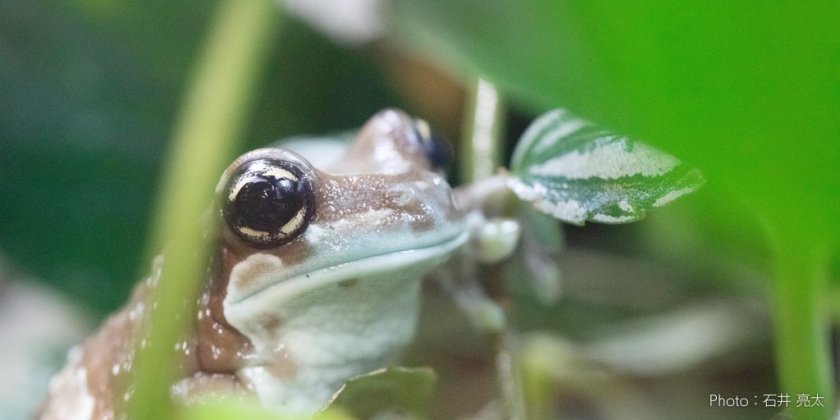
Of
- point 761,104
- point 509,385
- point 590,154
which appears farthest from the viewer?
point 509,385

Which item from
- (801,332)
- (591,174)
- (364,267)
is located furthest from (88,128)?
(801,332)

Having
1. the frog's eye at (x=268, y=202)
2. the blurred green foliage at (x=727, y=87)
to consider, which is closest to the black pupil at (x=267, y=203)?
the frog's eye at (x=268, y=202)

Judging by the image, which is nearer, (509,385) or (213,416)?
(213,416)

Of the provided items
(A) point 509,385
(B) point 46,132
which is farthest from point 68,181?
(A) point 509,385

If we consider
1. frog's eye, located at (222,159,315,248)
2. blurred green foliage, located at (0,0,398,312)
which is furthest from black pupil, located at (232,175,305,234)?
blurred green foliage, located at (0,0,398,312)

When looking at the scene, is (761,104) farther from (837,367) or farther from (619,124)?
(837,367)

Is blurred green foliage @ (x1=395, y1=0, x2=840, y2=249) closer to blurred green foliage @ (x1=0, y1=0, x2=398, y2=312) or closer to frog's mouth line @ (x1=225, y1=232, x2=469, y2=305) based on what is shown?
frog's mouth line @ (x1=225, y1=232, x2=469, y2=305)

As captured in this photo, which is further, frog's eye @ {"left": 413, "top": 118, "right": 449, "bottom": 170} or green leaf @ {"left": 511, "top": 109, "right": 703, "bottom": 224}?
frog's eye @ {"left": 413, "top": 118, "right": 449, "bottom": 170}

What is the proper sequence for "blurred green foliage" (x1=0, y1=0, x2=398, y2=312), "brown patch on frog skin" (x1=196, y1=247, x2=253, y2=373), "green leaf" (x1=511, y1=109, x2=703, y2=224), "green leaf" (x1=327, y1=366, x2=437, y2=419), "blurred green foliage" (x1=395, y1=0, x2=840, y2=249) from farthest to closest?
"blurred green foliage" (x1=0, y1=0, x2=398, y2=312)
"brown patch on frog skin" (x1=196, y1=247, x2=253, y2=373)
"green leaf" (x1=327, y1=366, x2=437, y2=419)
"green leaf" (x1=511, y1=109, x2=703, y2=224)
"blurred green foliage" (x1=395, y1=0, x2=840, y2=249)

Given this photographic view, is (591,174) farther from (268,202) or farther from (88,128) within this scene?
(88,128)
